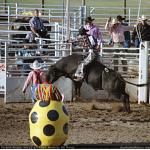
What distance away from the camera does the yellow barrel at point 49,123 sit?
823 centimetres

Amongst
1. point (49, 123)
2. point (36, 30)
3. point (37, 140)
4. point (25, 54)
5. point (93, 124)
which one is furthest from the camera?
point (36, 30)

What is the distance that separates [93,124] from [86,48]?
191 inches

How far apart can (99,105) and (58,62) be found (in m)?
1.50

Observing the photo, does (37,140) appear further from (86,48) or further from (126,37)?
(126,37)

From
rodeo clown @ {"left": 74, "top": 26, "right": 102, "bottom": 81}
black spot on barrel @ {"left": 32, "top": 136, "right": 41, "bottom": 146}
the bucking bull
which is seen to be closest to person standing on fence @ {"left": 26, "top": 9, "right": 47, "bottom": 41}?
rodeo clown @ {"left": 74, "top": 26, "right": 102, "bottom": 81}

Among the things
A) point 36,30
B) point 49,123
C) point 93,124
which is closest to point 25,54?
point 36,30

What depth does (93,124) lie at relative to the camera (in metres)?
12.0

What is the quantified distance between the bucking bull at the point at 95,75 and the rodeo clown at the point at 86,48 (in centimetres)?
10

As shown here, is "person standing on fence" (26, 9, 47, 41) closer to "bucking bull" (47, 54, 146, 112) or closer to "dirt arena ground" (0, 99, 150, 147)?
"bucking bull" (47, 54, 146, 112)

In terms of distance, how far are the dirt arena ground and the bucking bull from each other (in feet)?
1.08

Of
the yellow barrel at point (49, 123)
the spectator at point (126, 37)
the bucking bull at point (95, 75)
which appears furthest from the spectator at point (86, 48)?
the yellow barrel at point (49, 123)

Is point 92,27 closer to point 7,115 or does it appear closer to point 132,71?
point 132,71

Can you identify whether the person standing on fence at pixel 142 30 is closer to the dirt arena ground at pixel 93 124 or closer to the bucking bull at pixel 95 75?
the bucking bull at pixel 95 75

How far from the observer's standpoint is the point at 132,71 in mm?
16312
